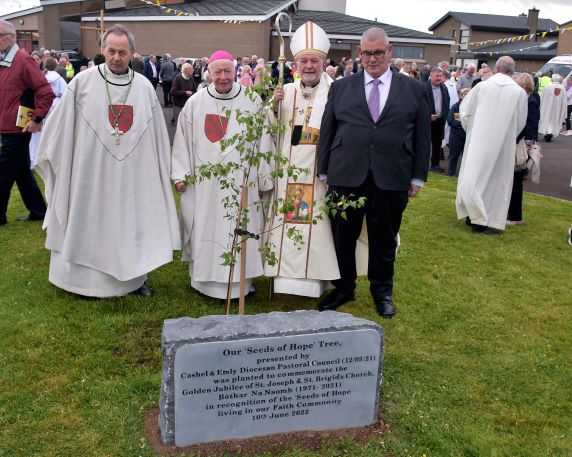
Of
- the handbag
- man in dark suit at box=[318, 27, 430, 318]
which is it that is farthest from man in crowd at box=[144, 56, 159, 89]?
man in dark suit at box=[318, 27, 430, 318]

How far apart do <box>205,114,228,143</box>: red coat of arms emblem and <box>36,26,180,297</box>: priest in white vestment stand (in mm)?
426

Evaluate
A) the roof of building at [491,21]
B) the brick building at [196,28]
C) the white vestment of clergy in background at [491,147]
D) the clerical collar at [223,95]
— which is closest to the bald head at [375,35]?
the clerical collar at [223,95]

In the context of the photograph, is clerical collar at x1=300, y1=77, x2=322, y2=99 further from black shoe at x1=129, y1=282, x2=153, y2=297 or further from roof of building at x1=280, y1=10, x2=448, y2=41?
roof of building at x1=280, y1=10, x2=448, y2=41

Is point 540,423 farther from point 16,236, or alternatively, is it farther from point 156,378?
point 16,236

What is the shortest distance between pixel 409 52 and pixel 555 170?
89.4 ft

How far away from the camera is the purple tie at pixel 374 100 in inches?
179

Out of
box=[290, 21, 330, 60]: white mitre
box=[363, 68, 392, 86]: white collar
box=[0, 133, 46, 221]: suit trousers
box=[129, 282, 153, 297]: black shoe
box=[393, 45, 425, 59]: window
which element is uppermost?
box=[393, 45, 425, 59]: window

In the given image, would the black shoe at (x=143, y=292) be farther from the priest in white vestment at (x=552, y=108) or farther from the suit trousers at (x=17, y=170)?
the priest in white vestment at (x=552, y=108)

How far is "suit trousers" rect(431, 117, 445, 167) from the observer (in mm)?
12492

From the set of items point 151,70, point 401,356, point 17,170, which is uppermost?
point 151,70

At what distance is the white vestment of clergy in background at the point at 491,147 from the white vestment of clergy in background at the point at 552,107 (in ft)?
37.0

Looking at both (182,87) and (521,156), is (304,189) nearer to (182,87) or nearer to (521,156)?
(521,156)

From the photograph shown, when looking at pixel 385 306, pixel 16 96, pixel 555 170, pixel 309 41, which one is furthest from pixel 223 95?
pixel 555 170

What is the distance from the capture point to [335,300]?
5152mm
